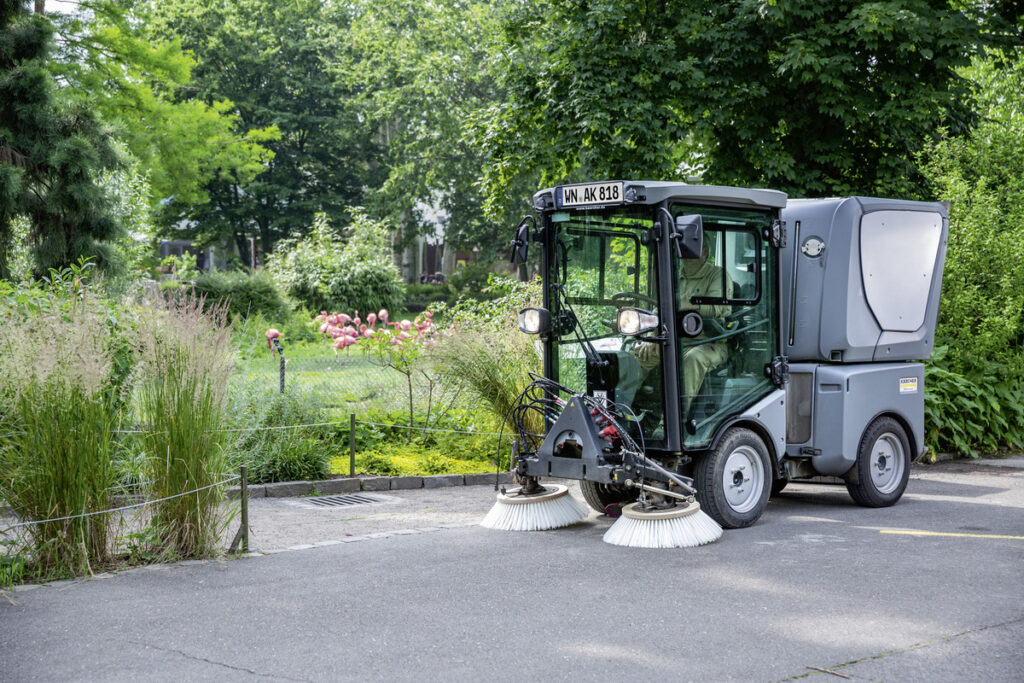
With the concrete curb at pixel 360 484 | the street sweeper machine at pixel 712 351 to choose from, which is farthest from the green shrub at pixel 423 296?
the street sweeper machine at pixel 712 351

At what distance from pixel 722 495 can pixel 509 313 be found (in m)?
5.20

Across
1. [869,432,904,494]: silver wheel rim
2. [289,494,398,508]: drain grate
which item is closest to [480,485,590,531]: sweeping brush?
[289,494,398,508]: drain grate

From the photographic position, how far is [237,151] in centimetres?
3753

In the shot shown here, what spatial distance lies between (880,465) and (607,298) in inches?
124

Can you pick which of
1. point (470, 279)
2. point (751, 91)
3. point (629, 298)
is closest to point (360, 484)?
point (629, 298)

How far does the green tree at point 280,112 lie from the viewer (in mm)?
48250

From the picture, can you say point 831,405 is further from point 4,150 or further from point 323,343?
point 323,343

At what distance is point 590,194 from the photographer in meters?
8.67

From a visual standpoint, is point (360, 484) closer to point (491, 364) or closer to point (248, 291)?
point (491, 364)

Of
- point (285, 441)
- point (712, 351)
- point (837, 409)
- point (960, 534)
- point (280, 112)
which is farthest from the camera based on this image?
point (280, 112)

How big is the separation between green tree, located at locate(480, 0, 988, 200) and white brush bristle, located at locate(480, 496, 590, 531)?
7951mm

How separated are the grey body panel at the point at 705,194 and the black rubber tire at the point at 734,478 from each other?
1.82 metres

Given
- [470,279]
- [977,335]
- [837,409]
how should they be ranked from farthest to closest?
1. [470,279]
2. [977,335]
3. [837,409]

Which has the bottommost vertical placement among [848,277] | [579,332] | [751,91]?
[579,332]
